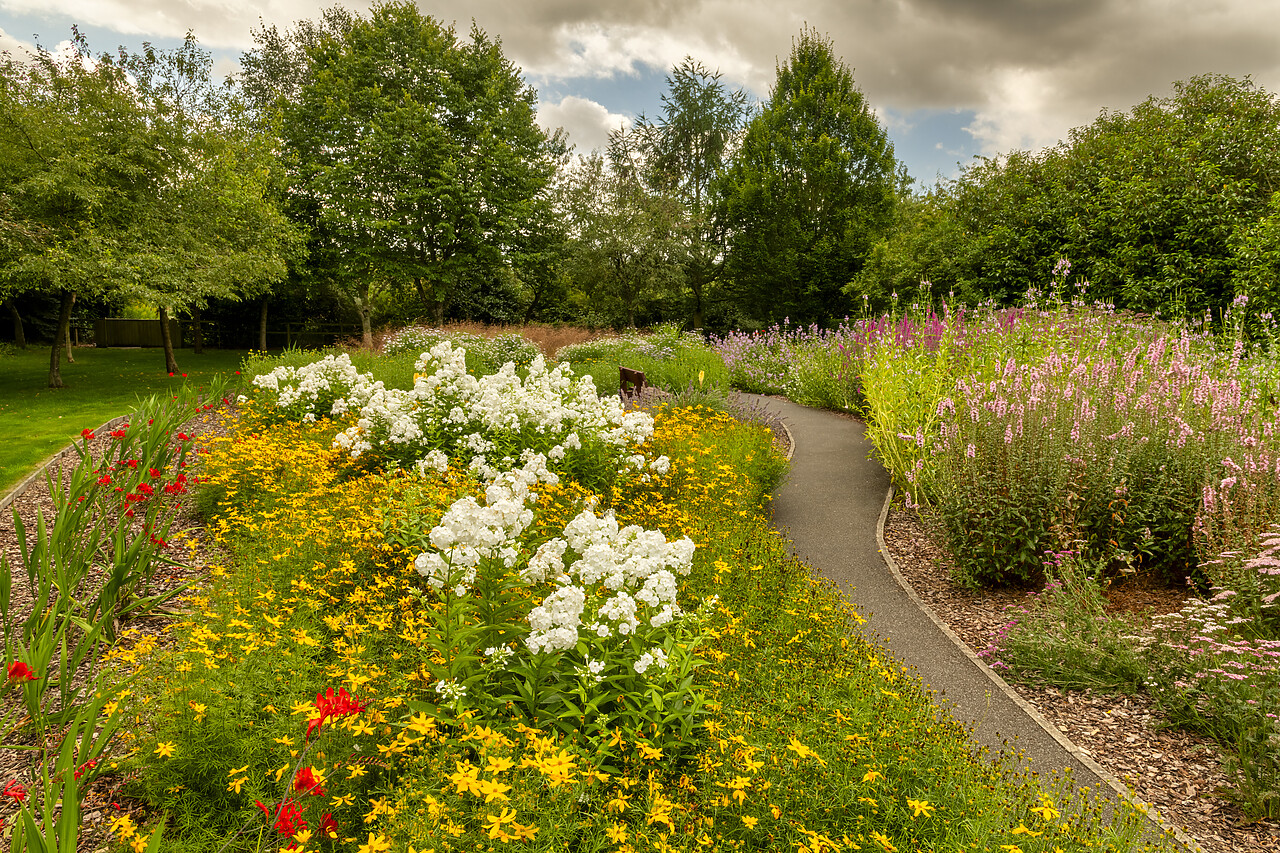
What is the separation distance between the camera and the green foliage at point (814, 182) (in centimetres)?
2183

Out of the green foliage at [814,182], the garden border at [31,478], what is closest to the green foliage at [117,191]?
the garden border at [31,478]

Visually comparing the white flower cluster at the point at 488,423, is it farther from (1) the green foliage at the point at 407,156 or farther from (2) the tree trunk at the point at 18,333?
(2) the tree trunk at the point at 18,333

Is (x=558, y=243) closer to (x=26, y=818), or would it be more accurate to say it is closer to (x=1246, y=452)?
(x=1246, y=452)

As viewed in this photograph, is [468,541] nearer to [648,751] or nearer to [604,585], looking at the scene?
[604,585]

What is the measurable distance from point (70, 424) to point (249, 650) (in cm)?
998

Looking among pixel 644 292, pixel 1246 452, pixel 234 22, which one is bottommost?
pixel 1246 452

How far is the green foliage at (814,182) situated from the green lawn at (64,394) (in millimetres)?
18691

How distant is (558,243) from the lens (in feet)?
80.7

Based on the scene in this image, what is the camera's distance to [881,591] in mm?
4977

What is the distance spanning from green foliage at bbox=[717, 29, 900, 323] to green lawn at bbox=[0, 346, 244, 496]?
736 inches

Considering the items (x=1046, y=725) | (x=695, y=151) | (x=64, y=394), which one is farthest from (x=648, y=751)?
(x=695, y=151)

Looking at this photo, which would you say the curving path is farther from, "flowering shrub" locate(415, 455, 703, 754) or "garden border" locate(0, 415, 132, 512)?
"garden border" locate(0, 415, 132, 512)

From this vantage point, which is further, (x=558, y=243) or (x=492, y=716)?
(x=558, y=243)

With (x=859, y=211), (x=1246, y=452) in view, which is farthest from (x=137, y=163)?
(x=859, y=211)
